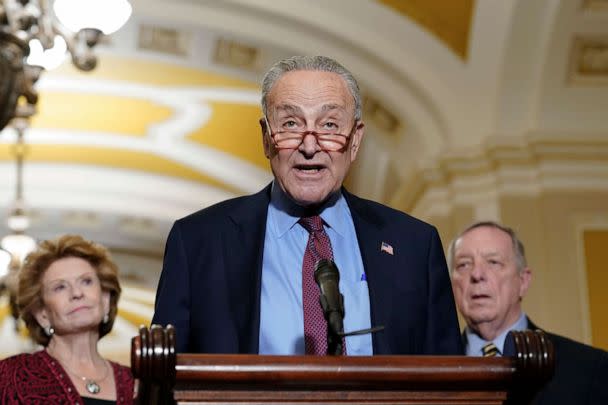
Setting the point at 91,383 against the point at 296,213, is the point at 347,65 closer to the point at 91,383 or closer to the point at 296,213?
the point at 91,383

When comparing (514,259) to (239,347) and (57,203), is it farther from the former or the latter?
(57,203)

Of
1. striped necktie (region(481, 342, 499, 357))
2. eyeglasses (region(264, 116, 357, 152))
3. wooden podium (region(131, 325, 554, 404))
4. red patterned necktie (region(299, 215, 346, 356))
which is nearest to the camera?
wooden podium (region(131, 325, 554, 404))

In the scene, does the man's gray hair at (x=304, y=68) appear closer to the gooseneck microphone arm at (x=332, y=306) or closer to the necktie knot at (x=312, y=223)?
the necktie knot at (x=312, y=223)

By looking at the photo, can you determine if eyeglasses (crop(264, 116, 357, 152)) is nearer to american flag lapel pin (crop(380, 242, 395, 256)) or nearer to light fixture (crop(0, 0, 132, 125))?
american flag lapel pin (crop(380, 242, 395, 256))

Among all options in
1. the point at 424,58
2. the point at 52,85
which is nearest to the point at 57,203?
the point at 52,85

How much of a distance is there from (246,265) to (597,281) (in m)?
6.93

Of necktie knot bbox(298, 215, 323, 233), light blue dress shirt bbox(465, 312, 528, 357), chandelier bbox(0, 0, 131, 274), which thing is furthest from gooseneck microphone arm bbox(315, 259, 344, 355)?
chandelier bbox(0, 0, 131, 274)

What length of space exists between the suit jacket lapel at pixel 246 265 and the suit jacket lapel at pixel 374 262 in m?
0.20

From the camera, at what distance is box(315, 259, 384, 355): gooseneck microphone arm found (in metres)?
2.19

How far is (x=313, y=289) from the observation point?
2.53 m

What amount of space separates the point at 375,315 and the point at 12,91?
287 cm

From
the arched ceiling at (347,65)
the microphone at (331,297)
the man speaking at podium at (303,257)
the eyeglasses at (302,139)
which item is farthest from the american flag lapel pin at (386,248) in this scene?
the arched ceiling at (347,65)

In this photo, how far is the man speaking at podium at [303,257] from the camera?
251cm

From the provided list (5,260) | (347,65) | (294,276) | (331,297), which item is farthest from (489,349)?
(5,260)
